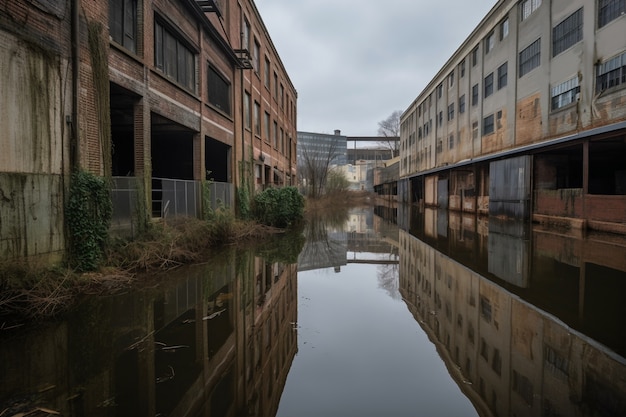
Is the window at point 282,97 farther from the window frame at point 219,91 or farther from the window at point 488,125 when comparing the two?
the window at point 488,125

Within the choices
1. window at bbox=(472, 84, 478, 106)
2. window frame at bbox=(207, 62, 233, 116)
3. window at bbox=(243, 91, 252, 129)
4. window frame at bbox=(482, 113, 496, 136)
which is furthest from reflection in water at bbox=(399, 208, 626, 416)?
window at bbox=(472, 84, 478, 106)

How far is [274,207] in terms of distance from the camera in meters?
17.0

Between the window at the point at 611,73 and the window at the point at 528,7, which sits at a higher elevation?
the window at the point at 528,7

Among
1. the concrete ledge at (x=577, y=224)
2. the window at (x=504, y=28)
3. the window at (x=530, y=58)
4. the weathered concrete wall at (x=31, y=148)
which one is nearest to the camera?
the weathered concrete wall at (x=31, y=148)

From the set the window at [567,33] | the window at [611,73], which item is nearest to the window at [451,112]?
the window at [567,33]

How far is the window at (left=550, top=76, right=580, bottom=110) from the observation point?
18141mm

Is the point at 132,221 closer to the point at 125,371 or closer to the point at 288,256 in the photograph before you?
the point at 288,256

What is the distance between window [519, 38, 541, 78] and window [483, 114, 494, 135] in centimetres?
419

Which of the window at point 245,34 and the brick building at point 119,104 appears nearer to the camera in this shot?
the brick building at point 119,104

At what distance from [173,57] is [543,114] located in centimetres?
1901

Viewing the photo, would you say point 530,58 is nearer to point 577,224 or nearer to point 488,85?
point 488,85

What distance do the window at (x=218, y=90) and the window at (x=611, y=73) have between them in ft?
55.5

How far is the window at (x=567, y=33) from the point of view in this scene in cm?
1783

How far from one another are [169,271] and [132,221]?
1.85 meters
